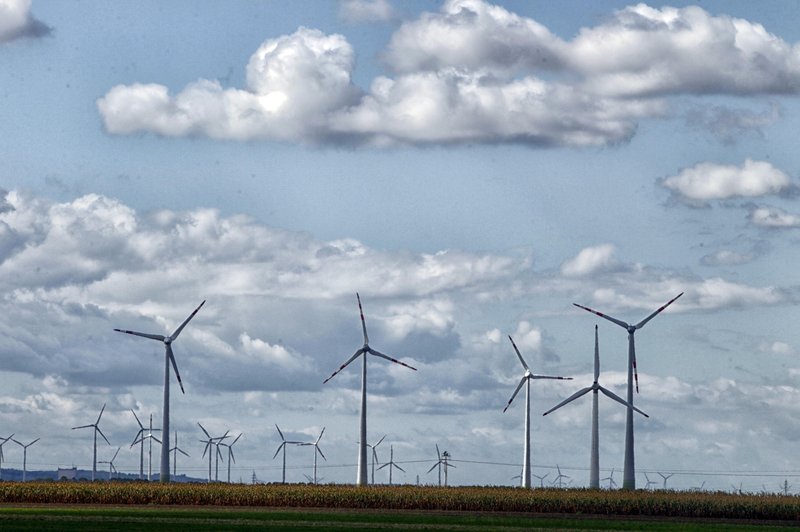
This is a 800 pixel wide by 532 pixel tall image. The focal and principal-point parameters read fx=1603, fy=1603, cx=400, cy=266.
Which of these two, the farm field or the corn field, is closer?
the farm field

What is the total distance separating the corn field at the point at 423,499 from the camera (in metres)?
126

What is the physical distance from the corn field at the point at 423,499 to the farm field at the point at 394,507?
0.27ft

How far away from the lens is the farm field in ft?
348

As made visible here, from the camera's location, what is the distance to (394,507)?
13112 cm

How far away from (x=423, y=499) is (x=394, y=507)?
253cm

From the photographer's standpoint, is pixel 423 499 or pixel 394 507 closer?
Result: pixel 394 507

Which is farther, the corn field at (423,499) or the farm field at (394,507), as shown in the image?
the corn field at (423,499)

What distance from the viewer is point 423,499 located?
432ft

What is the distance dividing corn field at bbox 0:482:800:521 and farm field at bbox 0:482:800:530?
8 cm

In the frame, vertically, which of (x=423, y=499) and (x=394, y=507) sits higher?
(x=423, y=499)

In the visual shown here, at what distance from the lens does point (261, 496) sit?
134 metres

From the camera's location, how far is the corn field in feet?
414

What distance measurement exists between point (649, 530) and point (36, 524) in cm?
3672

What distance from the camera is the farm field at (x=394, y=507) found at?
106000 mm
